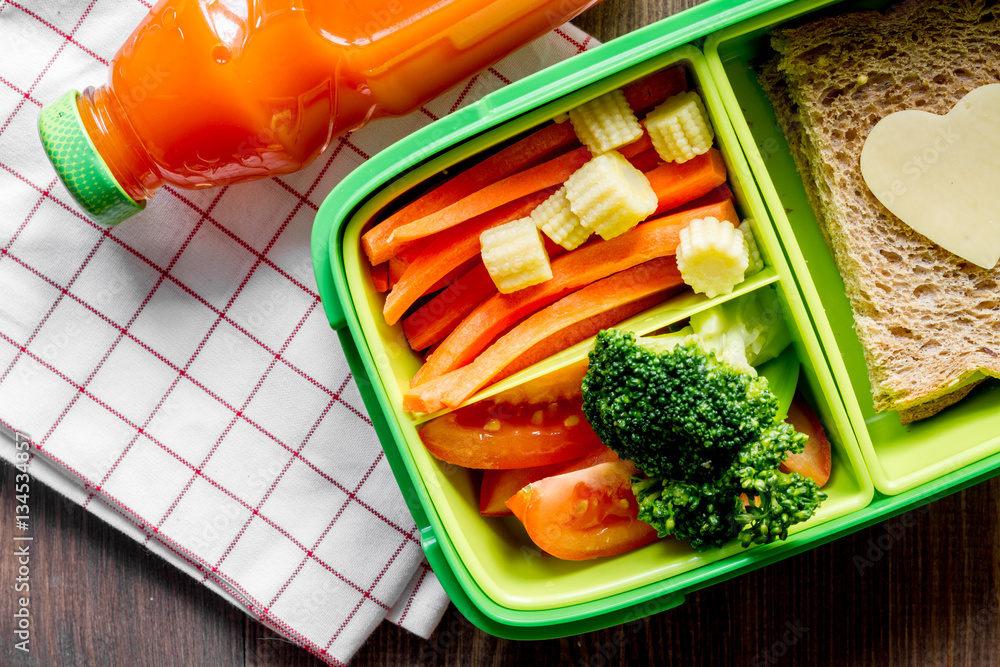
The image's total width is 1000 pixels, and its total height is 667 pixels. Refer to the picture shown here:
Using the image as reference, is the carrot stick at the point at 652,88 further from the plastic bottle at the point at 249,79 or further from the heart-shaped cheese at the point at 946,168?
the heart-shaped cheese at the point at 946,168

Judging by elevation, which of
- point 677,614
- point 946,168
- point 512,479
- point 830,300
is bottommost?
point 677,614

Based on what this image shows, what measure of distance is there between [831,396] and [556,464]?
609mm

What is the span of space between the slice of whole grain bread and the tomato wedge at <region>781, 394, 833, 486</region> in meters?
0.17

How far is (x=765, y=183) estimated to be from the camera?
1353mm

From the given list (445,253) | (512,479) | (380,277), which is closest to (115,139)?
(380,277)

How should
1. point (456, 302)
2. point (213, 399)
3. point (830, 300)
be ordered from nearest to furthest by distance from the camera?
point (456, 302)
point (830, 300)
point (213, 399)

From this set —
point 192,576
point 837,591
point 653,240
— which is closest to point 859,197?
point 653,240

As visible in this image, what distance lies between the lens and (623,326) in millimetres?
1438

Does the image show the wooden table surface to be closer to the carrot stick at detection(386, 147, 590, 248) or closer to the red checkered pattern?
the red checkered pattern

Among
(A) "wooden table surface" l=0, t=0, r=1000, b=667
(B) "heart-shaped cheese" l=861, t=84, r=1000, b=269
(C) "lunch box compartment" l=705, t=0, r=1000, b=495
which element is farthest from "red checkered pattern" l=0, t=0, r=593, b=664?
(B) "heart-shaped cheese" l=861, t=84, r=1000, b=269

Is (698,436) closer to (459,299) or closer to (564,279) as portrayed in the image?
(564,279)

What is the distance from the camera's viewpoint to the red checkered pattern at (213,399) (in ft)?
5.45

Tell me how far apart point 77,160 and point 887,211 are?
70.9 inches

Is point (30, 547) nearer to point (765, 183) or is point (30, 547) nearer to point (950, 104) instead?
point (765, 183)
